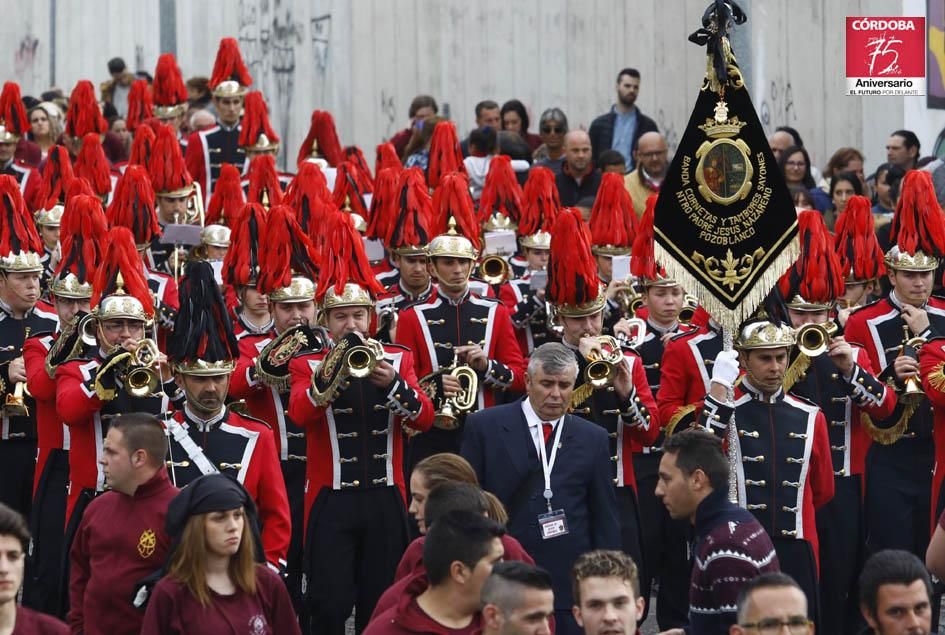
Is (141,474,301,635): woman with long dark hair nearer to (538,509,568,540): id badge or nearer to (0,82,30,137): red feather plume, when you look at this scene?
(538,509,568,540): id badge

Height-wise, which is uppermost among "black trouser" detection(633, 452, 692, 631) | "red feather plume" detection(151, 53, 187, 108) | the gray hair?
"red feather plume" detection(151, 53, 187, 108)

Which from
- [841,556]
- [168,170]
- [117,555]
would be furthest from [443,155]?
[117,555]

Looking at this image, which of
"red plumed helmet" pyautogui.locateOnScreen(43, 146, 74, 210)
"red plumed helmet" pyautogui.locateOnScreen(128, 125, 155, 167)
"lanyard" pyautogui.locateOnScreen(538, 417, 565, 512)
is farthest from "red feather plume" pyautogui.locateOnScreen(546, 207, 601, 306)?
"red plumed helmet" pyautogui.locateOnScreen(43, 146, 74, 210)

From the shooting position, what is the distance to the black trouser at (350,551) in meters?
10.4

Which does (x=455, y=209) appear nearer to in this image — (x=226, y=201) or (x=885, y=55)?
(x=226, y=201)

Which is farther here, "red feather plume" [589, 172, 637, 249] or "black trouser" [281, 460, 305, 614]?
"red feather plume" [589, 172, 637, 249]

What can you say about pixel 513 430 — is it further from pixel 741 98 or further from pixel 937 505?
pixel 937 505

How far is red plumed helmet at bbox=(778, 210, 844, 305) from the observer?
450 inches

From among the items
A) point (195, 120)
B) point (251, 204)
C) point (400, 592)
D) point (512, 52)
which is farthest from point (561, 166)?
point (400, 592)

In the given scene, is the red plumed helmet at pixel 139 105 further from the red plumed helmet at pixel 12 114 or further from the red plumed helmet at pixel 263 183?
the red plumed helmet at pixel 263 183

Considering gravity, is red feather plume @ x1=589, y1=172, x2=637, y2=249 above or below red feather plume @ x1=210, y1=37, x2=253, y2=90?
below

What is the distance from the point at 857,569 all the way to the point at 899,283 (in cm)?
169

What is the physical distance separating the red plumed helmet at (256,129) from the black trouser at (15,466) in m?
5.60

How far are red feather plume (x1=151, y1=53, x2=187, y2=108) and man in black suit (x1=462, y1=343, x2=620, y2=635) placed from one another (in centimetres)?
968
